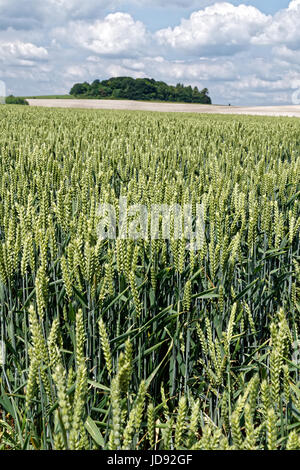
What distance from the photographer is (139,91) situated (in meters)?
66.8

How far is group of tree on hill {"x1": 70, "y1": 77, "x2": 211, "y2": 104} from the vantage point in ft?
218

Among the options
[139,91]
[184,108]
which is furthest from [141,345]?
[139,91]

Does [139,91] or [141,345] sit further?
[139,91]

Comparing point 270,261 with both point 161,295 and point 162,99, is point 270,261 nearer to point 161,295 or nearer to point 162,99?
point 161,295

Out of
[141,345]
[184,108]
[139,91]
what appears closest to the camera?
[141,345]

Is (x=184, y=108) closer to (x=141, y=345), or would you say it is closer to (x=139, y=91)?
(x=139, y=91)

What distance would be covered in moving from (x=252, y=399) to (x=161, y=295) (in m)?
0.83

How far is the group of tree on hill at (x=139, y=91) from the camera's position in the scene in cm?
6644

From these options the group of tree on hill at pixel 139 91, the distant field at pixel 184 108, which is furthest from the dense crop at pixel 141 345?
the group of tree on hill at pixel 139 91

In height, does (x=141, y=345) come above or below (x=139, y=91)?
below

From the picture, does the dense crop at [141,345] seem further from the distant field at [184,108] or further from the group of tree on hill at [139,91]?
the group of tree on hill at [139,91]

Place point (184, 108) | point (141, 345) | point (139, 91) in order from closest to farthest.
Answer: point (141, 345), point (184, 108), point (139, 91)

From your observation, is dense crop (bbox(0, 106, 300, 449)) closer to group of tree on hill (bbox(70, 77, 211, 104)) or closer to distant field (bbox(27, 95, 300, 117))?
distant field (bbox(27, 95, 300, 117))

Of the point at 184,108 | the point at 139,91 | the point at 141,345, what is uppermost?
the point at 139,91
